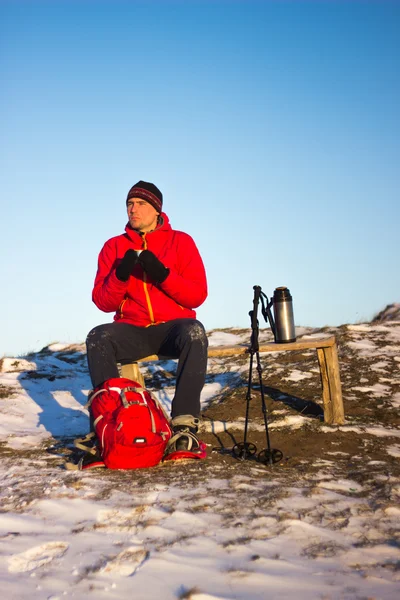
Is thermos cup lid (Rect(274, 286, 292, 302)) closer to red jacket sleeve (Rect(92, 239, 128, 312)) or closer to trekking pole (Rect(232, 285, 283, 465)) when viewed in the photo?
trekking pole (Rect(232, 285, 283, 465))

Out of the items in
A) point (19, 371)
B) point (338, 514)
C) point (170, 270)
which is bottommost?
point (338, 514)

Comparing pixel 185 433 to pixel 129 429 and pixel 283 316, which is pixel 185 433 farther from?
pixel 283 316

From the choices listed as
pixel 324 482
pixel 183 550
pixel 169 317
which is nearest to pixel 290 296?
pixel 169 317

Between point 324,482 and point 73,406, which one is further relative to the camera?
point 73,406

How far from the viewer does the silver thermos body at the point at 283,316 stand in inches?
221

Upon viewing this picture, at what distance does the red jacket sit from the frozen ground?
4.04 feet

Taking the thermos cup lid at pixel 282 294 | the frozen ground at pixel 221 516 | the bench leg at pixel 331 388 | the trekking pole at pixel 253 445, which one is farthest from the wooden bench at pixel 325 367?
the trekking pole at pixel 253 445

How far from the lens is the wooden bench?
5.57 meters

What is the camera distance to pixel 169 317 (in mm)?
5395

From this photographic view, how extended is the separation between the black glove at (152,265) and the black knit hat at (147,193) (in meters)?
0.84

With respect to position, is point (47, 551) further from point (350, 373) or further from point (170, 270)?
point (350, 373)

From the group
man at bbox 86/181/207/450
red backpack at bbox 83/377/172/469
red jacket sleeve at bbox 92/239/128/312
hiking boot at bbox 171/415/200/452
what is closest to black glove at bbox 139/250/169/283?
man at bbox 86/181/207/450

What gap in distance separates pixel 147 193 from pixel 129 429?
229 cm

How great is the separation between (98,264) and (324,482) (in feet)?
9.49
